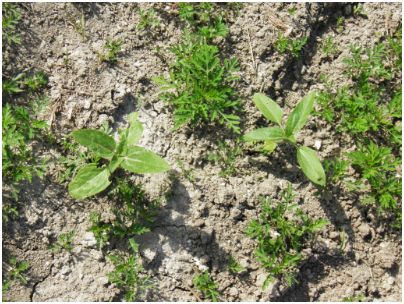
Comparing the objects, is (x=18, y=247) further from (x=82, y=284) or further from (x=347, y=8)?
(x=347, y=8)

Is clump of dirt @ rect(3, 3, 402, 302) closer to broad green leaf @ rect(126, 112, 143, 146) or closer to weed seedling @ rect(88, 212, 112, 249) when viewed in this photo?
weed seedling @ rect(88, 212, 112, 249)

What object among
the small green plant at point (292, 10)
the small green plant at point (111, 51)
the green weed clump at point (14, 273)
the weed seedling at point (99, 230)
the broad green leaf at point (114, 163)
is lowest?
the green weed clump at point (14, 273)

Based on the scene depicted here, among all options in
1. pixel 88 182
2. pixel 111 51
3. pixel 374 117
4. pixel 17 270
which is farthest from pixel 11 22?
pixel 374 117

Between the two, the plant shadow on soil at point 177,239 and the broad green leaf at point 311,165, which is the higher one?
the broad green leaf at point 311,165

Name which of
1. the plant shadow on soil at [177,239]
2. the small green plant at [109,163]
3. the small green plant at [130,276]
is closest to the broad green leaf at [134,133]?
the small green plant at [109,163]

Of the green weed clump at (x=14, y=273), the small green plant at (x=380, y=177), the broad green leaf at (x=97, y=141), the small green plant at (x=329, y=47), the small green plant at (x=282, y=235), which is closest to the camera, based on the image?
the broad green leaf at (x=97, y=141)

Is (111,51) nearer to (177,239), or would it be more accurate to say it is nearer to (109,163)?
(109,163)

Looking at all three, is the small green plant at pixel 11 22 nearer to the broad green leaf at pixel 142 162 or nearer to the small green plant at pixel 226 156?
the broad green leaf at pixel 142 162
